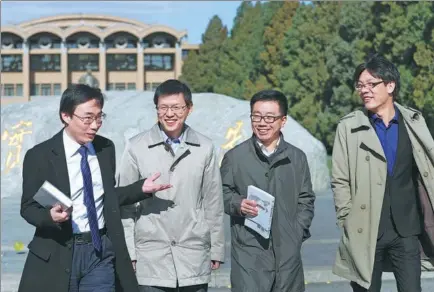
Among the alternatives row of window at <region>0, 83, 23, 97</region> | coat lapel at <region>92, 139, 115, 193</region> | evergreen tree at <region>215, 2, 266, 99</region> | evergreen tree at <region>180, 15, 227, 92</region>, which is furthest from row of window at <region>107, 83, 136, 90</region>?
coat lapel at <region>92, 139, 115, 193</region>

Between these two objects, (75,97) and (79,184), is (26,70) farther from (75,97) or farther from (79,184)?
(79,184)

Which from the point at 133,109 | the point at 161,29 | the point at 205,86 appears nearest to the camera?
the point at 133,109

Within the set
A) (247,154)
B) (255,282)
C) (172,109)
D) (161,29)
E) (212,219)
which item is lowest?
(255,282)

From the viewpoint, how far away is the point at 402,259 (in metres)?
3.58

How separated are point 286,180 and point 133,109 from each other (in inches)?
368

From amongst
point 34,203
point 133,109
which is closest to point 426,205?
point 34,203

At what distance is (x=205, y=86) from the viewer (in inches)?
1528

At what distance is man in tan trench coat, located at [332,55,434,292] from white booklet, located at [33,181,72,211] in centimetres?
148

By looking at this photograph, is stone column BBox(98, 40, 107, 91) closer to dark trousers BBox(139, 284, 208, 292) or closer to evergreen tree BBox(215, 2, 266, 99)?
evergreen tree BBox(215, 2, 266, 99)

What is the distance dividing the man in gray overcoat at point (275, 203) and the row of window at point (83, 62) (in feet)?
159

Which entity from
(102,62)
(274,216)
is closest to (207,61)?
(102,62)

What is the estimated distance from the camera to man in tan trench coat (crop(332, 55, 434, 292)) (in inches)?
141

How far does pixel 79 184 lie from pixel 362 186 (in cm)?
148

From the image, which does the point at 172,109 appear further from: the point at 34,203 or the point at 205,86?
the point at 205,86
